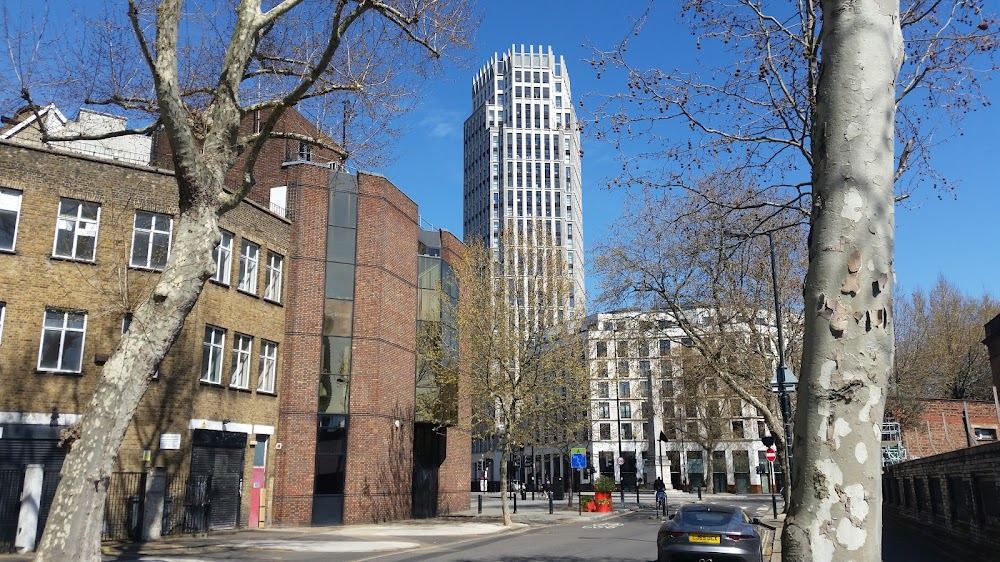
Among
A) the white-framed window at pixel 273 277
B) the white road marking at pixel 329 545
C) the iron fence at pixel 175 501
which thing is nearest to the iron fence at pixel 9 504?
the iron fence at pixel 175 501

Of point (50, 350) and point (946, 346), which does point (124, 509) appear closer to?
point (50, 350)

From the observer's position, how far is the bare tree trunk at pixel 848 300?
3236mm

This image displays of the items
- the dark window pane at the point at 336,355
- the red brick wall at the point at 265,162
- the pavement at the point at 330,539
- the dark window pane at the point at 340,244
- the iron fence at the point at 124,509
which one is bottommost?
the pavement at the point at 330,539

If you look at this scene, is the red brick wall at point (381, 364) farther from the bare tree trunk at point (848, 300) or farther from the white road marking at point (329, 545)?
the bare tree trunk at point (848, 300)

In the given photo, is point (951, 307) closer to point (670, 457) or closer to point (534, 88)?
point (670, 457)

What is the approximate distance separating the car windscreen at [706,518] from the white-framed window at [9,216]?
56.9ft

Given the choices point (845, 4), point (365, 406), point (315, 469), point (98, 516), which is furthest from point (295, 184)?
point (845, 4)

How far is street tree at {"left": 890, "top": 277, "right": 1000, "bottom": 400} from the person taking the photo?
44.4m

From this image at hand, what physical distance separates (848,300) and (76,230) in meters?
20.7

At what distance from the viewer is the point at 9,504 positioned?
1714 centimetres

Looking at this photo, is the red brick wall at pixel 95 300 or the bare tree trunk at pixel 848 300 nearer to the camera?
the bare tree trunk at pixel 848 300

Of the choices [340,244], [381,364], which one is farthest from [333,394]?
[340,244]

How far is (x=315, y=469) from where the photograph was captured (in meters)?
24.9

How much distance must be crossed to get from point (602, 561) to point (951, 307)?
44253mm
